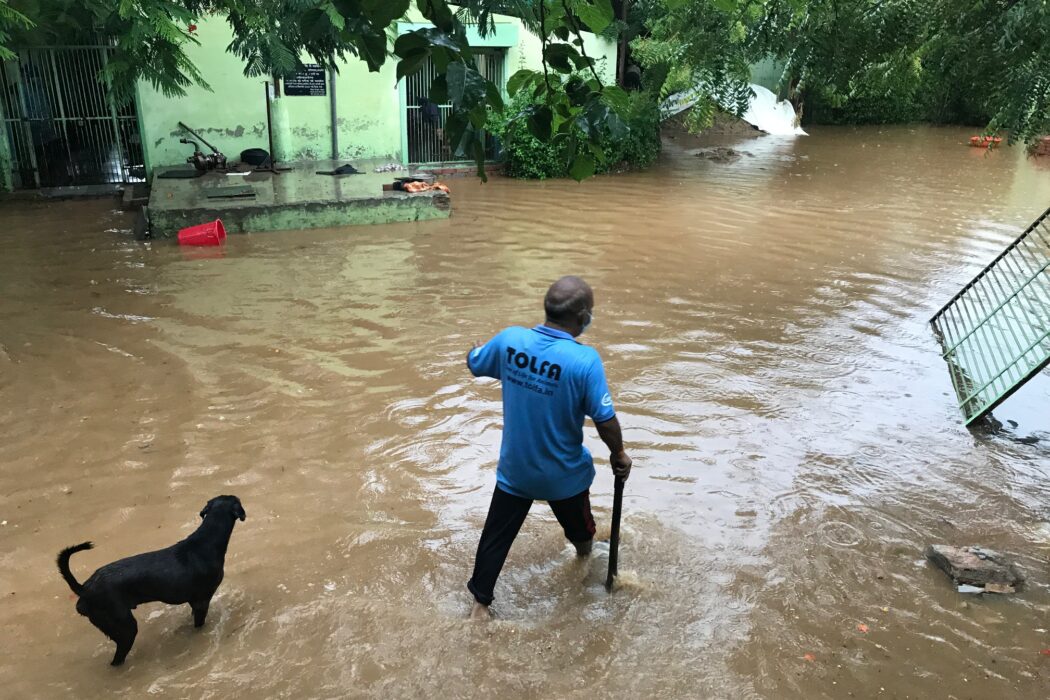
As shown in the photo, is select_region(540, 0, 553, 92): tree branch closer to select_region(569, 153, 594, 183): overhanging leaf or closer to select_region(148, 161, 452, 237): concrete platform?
select_region(569, 153, 594, 183): overhanging leaf

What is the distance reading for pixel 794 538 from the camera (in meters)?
4.36

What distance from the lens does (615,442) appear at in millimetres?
3307

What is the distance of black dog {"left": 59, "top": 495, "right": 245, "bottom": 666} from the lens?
9.75 feet

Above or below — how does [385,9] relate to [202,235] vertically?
above

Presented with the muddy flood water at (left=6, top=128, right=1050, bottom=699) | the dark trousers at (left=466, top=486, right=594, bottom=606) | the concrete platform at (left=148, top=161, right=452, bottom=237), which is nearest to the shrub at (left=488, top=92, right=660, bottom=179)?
the concrete platform at (left=148, top=161, right=452, bottom=237)

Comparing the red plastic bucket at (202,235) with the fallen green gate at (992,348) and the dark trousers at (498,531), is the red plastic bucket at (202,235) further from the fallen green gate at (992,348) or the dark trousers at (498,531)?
the fallen green gate at (992,348)

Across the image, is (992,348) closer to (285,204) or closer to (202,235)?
(285,204)

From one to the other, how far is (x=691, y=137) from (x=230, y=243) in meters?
16.2

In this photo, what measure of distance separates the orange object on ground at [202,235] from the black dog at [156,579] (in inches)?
292

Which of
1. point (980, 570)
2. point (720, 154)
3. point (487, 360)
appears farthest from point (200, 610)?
point (720, 154)

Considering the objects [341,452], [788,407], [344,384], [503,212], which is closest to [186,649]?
[341,452]

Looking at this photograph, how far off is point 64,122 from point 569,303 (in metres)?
13.1

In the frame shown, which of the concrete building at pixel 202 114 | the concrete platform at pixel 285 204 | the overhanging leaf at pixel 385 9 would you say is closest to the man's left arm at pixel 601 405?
the overhanging leaf at pixel 385 9

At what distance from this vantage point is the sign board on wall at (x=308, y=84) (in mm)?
14039
